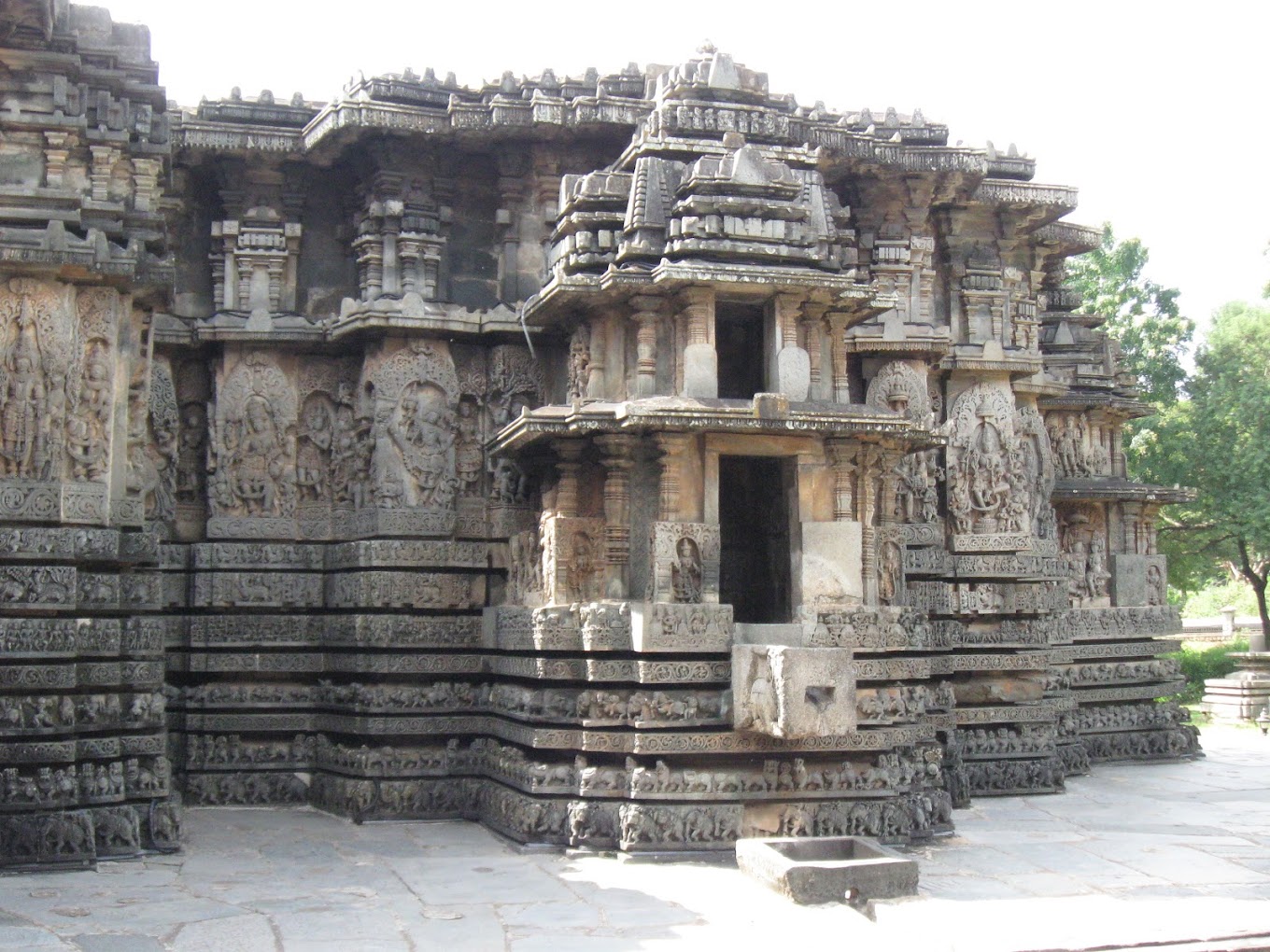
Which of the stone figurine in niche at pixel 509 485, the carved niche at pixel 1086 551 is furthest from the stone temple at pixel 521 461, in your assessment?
the carved niche at pixel 1086 551

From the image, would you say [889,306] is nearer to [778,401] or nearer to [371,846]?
[778,401]

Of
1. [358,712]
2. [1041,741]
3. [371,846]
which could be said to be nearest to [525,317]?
[358,712]

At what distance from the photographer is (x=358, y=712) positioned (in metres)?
14.9

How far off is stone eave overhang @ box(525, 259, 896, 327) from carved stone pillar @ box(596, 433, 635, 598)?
5.02 feet

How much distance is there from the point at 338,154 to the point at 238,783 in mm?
7197

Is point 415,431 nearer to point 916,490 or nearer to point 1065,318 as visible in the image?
point 916,490

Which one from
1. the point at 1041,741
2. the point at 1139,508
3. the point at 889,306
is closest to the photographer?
the point at 889,306

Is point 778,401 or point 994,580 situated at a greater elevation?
point 778,401

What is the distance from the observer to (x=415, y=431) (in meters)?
15.2

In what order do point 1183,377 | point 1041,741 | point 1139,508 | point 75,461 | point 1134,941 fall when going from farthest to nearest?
point 1183,377 < point 1139,508 < point 1041,741 < point 75,461 < point 1134,941

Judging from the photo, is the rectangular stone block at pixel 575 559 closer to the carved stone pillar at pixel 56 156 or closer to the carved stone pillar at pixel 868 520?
the carved stone pillar at pixel 868 520

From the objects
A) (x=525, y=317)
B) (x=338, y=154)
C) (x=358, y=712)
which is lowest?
(x=358, y=712)

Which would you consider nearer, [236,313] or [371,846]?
[371,846]

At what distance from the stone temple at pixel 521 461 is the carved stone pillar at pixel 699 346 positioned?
0.15 feet
